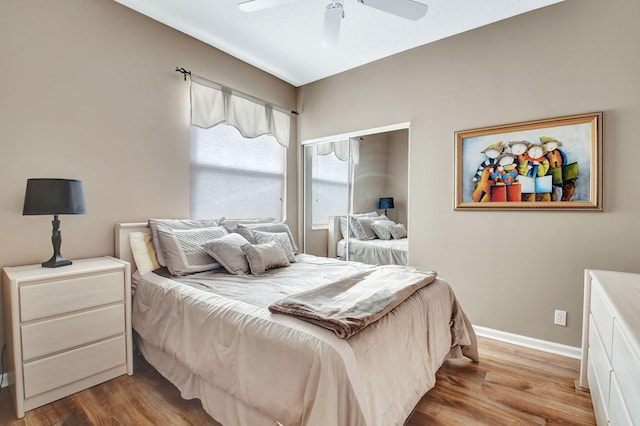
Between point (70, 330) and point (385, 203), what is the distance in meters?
2.83

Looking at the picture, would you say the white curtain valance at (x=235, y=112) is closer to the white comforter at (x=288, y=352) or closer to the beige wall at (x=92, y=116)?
the beige wall at (x=92, y=116)

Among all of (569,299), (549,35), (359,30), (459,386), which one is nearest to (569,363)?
(569,299)

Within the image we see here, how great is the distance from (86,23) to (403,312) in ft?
9.91

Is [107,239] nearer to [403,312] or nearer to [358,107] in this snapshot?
[403,312]

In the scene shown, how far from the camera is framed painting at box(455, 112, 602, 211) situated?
229 cm

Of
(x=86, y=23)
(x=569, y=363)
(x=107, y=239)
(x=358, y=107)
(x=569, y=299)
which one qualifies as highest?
(x=86, y=23)

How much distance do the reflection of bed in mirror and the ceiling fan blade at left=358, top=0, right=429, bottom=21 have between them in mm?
2040

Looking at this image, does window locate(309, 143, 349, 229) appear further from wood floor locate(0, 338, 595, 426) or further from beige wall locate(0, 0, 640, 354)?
wood floor locate(0, 338, 595, 426)

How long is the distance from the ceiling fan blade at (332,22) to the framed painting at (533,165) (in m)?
1.49

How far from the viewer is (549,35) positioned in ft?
7.98

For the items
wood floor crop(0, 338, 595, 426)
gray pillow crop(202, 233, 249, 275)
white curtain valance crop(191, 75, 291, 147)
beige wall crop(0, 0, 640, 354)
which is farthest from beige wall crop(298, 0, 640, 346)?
gray pillow crop(202, 233, 249, 275)

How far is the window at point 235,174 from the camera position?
3064mm

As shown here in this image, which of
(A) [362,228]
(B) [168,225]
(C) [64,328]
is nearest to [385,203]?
(A) [362,228]

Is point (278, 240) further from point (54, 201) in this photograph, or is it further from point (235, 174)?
point (54, 201)
